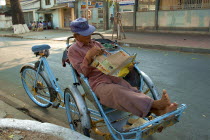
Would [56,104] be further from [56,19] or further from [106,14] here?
[56,19]

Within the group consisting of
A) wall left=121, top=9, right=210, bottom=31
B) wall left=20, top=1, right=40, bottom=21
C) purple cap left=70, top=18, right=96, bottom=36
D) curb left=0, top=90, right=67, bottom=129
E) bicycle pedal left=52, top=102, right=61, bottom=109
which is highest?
wall left=20, top=1, right=40, bottom=21

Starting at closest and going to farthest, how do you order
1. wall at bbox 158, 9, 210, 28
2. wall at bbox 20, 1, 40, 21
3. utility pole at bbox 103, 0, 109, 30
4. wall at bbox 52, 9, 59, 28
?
wall at bbox 158, 9, 210, 28
utility pole at bbox 103, 0, 109, 30
wall at bbox 52, 9, 59, 28
wall at bbox 20, 1, 40, 21

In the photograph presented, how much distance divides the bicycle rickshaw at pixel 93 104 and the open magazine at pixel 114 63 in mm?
309

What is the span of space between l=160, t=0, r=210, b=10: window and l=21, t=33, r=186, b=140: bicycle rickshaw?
11301 millimetres

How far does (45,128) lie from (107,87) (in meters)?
0.80

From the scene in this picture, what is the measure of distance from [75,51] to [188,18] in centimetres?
1196

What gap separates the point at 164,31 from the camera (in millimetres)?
13961

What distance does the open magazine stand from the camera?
82.4 inches

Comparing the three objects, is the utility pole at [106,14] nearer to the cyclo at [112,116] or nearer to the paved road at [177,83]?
the paved road at [177,83]

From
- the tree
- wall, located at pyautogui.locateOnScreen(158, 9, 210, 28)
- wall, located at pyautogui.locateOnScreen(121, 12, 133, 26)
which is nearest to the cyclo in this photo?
wall, located at pyautogui.locateOnScreen(158, 9, 210, 28)

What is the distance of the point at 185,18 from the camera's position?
12883 millimetres

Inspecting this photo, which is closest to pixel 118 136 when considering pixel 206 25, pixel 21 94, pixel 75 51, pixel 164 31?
pixel 75 51

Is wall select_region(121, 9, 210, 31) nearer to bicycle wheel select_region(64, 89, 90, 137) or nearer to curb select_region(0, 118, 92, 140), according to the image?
bicycle wheel select_region(64, 89, 90, 137)

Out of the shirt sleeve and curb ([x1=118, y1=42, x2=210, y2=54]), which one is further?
curb ([x1=118, y1=42, x2=210, y2=54])
